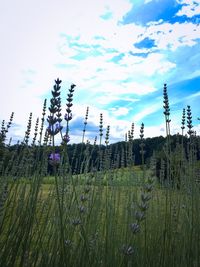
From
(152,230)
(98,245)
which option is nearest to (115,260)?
(98,245)

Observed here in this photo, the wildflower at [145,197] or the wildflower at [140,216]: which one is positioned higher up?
the wildflower at [145,197]

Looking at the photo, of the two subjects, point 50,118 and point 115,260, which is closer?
point 50,118

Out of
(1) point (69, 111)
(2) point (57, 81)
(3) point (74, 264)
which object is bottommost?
(3) point (74, 264)

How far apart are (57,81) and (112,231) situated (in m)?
1.29

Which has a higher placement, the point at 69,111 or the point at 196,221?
the point at 69,111

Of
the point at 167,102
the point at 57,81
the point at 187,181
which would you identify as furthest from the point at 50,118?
the point at 187,181

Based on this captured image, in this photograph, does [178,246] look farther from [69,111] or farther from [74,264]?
[69,111]

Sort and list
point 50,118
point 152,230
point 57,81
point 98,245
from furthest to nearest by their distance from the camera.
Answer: point 152,230
point 98,245
point 57,81
point 50,118

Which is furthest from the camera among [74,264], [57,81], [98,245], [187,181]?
[187,181]

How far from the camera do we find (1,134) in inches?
112

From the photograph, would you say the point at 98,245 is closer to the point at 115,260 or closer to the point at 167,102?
the point at 115,260

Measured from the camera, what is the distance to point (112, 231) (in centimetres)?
250

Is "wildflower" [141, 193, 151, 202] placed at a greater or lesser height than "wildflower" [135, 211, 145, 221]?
greater

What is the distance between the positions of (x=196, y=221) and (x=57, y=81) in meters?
1.78
